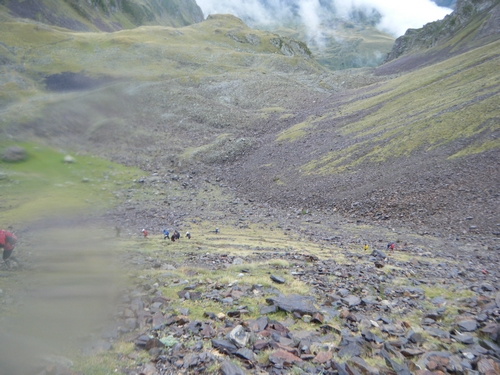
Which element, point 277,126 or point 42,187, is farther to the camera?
point 277,126

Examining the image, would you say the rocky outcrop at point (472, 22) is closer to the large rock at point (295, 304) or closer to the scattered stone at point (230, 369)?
the large rock at point (295, 304)

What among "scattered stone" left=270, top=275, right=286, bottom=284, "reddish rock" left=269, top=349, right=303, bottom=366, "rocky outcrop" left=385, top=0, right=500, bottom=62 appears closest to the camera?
"reddish rock" left=269, top=349, right=303, bottom=366

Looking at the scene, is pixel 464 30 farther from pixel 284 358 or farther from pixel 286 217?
pixel 284 358

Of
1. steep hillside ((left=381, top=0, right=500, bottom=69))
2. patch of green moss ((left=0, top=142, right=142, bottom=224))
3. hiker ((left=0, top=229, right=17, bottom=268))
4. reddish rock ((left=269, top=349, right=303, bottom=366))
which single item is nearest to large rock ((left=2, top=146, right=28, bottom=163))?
patch of green moss ((left=0, top=142, right=142, bottom=224))

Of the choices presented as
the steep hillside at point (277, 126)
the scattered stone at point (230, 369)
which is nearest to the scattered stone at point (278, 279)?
the scattered stone at point (230, 369)

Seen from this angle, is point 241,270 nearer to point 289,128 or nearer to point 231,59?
point 289,128

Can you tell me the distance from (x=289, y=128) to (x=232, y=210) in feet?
103

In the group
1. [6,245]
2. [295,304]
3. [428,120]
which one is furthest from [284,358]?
[428,120]

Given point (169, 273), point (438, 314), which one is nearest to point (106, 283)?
point (169, 273)

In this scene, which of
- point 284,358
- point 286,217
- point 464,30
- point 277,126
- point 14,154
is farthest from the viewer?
point 464,30

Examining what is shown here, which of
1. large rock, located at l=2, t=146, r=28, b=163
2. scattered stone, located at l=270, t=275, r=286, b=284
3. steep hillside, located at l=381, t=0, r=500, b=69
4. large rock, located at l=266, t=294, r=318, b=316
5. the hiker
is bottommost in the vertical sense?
large rock, located at l=266, t=294, r=318, b=316

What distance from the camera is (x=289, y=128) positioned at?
60594mm

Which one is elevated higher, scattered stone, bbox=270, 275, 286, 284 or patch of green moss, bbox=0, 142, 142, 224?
patch of green moss, bbox=0, 142, 142, 224

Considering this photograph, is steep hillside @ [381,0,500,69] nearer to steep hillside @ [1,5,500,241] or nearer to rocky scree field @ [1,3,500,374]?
steep hillside @ [1,5,500,241]
